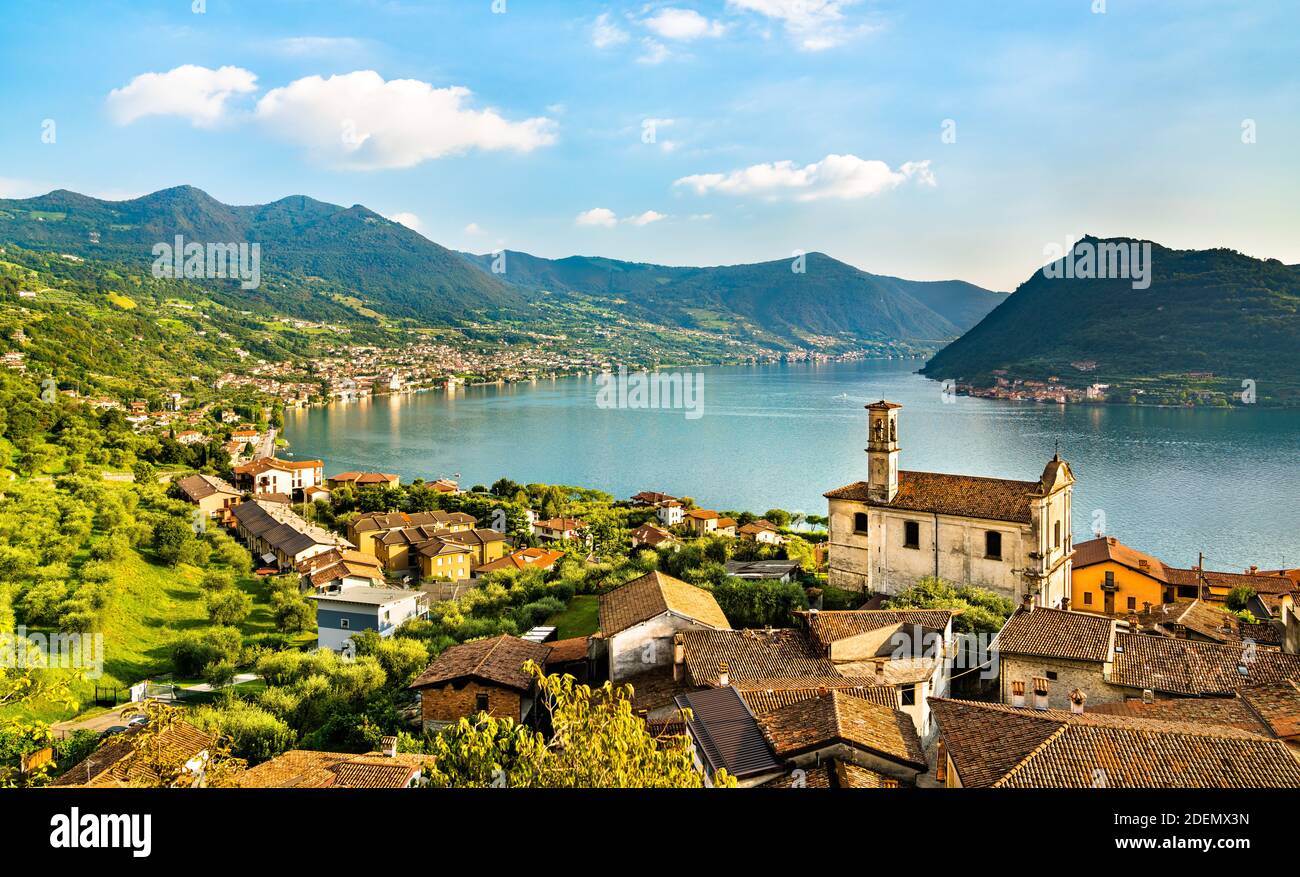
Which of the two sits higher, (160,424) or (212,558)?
(160,424)

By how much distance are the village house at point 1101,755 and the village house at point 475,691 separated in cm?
564

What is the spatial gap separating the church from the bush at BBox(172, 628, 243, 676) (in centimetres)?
1252

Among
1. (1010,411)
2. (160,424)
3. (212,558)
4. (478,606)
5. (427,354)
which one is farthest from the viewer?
(427,354)

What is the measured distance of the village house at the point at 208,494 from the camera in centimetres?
3291

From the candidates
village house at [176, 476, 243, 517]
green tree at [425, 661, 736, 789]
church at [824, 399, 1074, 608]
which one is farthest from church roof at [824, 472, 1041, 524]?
village house at [176, 476, 243, 517]

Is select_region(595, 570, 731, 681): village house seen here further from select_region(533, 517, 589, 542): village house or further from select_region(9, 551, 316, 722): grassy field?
select_region(533, 517, 589, 542): village house

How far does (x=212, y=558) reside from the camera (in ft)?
84.9

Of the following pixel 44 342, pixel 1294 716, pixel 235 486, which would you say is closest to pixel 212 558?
pixel 235 486

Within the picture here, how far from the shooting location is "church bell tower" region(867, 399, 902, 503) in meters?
17.4

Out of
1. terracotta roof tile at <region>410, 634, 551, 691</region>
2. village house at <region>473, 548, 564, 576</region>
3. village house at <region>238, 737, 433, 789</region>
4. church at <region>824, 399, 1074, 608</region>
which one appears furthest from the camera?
village house at <region>473, 548, 564, 576</region>

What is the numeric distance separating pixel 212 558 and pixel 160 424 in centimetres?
2816

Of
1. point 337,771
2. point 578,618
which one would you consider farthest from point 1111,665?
point 578,618

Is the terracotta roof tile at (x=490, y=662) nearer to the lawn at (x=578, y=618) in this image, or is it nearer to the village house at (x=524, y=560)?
the lawn at (x=578, y=618)

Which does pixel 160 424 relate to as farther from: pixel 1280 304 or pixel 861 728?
pixel 1280 304
